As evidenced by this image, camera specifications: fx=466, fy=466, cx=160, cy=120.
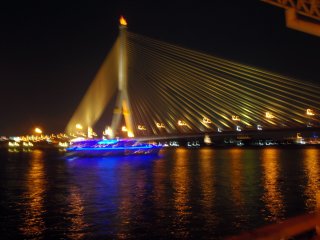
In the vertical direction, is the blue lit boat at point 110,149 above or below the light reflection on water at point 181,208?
above

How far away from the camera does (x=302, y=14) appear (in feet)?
11.0

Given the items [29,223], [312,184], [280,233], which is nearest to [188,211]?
[29,223]

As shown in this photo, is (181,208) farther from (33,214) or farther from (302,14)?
(302,14)

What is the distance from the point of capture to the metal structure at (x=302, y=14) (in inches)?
130

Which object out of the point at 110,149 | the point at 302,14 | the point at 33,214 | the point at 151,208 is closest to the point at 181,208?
the point at 151,208

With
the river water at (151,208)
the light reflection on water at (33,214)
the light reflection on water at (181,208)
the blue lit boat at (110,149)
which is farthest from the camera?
the blue lit boat at (110,149)

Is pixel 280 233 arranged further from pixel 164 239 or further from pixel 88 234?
pixel 88 234

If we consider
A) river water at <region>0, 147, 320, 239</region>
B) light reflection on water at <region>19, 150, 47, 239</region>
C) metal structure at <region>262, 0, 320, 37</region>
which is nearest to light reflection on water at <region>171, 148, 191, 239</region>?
river water at <region>0, 147, 320, 239</region>

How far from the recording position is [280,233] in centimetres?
227

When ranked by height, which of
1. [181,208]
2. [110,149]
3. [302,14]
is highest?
[302,14]

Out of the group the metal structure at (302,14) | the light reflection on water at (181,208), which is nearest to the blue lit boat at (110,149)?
the light reflection on water at (181,208)

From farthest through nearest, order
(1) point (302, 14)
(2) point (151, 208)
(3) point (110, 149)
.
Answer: (3) point (110, 149) < (2) point (151, 208) < (1) point (302, 14)

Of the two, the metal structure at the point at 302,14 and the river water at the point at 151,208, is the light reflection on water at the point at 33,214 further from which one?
the metal structure at the point at 302,14

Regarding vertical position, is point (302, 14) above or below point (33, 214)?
above
